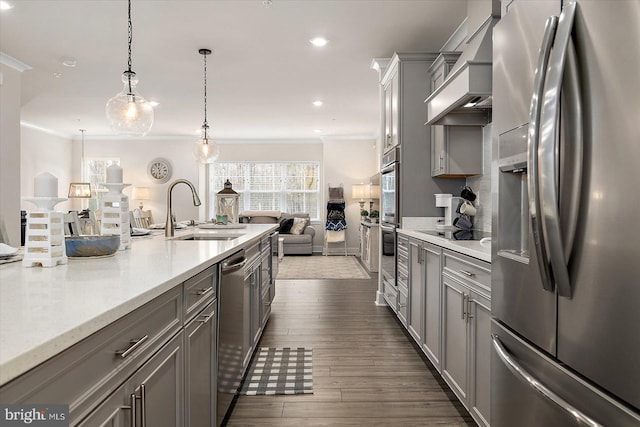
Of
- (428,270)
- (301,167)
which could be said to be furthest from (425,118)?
(301,167)

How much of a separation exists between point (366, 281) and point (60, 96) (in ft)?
17.0

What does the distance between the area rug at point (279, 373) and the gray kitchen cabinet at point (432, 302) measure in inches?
30.9

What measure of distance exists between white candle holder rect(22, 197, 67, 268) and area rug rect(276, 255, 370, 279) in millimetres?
4978

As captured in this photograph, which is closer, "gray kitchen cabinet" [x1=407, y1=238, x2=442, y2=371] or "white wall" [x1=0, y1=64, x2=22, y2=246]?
"gray kitchen cabinet" [x1=407, y1=238, x2=442, y2=371]

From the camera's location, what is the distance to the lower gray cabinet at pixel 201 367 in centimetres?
139

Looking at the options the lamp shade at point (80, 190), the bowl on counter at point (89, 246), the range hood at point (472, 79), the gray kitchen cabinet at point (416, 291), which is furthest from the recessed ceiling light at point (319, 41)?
the lamp shade at point (80, 190)

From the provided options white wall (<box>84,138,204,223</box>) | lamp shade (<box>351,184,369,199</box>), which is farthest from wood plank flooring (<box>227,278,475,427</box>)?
white wall (<box>84,138,204,223</box>)

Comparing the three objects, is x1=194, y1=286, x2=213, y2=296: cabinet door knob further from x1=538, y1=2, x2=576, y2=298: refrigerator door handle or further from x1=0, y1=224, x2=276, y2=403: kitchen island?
x1=538, y1=2, x2=576, y2=298: refrigerator door handle

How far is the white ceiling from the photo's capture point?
10.8 feet

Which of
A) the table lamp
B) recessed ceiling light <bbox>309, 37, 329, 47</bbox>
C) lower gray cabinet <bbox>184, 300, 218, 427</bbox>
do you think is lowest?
lower gray cabinet <bbox>184, 300, 218, 427</bbox>

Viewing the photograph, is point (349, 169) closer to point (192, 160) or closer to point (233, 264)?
point (192, 160)

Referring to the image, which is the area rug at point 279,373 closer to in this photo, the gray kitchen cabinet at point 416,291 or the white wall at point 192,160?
the gray kitchen cabinet at point 416,291

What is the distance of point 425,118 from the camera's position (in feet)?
12.7

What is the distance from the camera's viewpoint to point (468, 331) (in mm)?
1977
